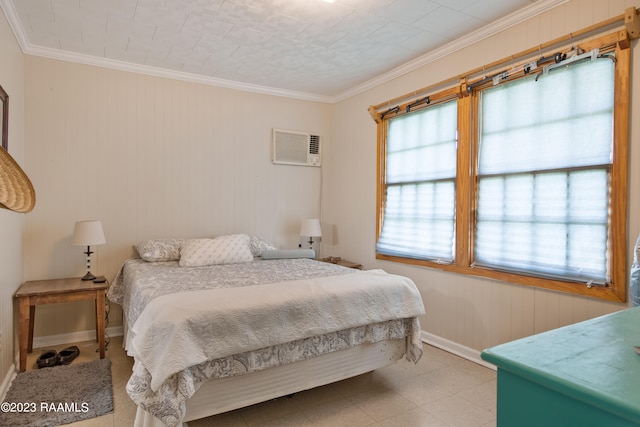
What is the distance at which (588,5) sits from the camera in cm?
229

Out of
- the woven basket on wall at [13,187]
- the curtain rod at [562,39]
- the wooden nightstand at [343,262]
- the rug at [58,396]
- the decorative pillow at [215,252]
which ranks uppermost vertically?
the curtain rod at [562,39]

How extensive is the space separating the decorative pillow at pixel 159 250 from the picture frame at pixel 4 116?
4.07ft

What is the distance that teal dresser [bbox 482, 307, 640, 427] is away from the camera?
0.60 m

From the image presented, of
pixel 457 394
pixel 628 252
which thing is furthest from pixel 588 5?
pixel 457 394

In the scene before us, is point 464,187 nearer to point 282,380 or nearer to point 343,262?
point 343,262

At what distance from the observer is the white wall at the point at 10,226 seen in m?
2.39

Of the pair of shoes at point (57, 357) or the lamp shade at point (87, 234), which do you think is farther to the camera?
the lamp shade at point (87, 234)

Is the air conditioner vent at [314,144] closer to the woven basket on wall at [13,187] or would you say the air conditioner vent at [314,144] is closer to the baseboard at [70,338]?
the baseboard at [70,338]

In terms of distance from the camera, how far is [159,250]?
3.31 m

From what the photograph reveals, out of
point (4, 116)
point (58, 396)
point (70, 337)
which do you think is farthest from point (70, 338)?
point (4, 116)

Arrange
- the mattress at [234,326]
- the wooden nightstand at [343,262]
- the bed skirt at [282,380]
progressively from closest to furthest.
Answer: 1. the mattress at [234,326]
2. the bed skirt at [282,380]
3. the wooden nightstand at [343,262]

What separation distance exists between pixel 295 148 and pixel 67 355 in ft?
9.81

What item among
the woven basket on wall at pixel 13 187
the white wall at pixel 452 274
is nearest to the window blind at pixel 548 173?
the white wall at pixel 452 274

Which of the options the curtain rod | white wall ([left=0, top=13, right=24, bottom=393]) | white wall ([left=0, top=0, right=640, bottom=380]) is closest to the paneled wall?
white wall ([left=0, top=0, right=640, bottom=380])
